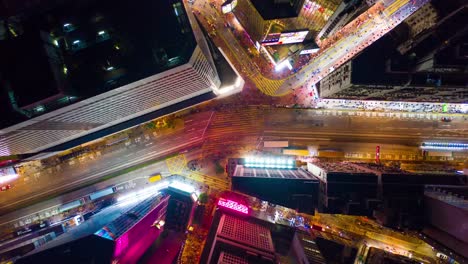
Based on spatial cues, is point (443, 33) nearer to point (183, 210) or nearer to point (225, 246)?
point (225, 246)

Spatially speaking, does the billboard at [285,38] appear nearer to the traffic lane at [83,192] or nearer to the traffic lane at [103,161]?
the traffic lane at [103,161]

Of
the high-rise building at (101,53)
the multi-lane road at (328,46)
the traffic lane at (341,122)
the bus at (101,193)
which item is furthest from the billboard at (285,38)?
the bus at (101,193)

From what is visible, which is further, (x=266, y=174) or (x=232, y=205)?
(x=232, y=205)

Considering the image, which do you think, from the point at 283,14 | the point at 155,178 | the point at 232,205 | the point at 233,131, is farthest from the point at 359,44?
the point at 155,178

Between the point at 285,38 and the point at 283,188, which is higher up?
the point at 285,38

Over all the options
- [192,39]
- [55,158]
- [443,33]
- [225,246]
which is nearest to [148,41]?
[192,39]

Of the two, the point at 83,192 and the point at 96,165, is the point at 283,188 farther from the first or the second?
the point at 83,192

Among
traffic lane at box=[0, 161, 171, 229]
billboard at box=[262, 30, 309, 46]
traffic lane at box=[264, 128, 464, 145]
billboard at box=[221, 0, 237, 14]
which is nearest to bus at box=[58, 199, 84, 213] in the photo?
traffic lane at box=[0, 161, 171, 229]
